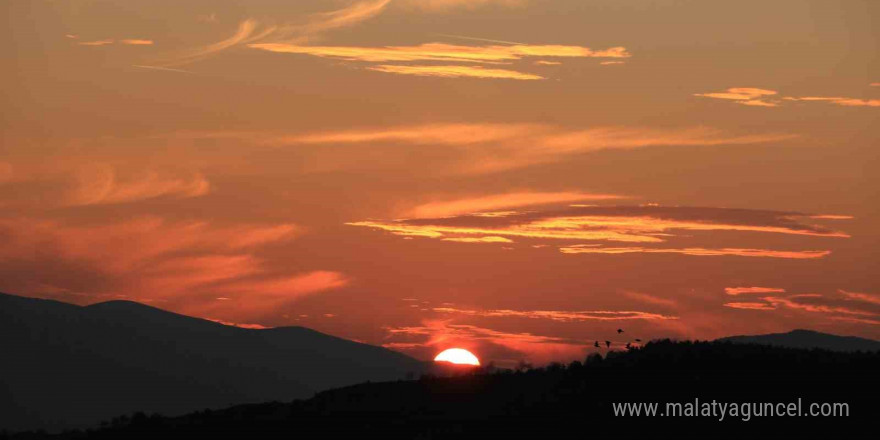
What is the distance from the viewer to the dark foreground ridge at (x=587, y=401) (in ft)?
139

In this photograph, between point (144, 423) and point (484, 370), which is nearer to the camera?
point (144, 423)

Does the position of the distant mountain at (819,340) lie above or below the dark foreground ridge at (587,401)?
above

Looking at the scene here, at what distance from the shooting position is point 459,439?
142 feet

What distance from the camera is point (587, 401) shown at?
46.0 metres

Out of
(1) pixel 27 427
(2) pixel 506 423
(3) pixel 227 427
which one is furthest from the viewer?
(1) pixel 27 427

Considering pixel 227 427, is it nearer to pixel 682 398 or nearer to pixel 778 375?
pixel 682 398

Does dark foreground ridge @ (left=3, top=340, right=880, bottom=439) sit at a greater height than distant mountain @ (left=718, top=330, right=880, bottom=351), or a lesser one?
lesser

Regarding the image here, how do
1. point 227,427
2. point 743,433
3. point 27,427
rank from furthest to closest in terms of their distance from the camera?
point 27,427, point 227,427, point 743,433

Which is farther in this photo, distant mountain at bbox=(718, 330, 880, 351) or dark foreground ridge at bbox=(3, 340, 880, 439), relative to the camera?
distant mountain at bbox=(718, 330, 880, 351)

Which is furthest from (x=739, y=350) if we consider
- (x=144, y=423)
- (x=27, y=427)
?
(x=27, y=427)

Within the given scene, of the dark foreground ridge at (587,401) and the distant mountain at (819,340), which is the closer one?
the dark foreground ridge at (587,401)

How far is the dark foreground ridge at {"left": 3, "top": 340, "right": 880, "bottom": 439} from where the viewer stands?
42.5 metres

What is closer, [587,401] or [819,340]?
[587,401]

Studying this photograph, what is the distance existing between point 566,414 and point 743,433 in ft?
21.3
